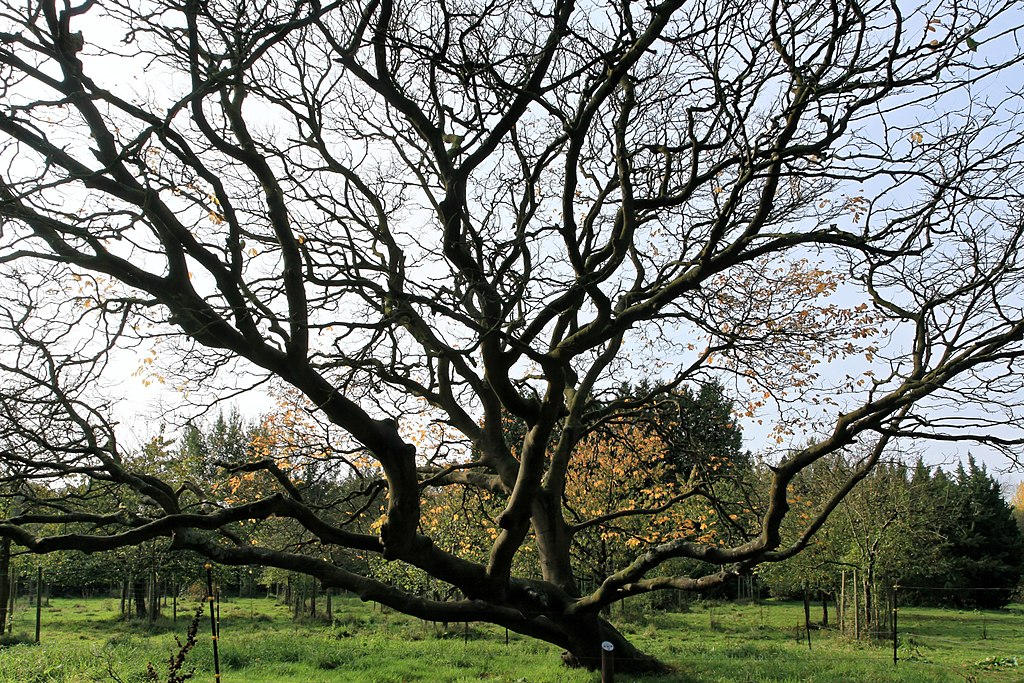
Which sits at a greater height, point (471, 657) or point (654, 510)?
point (654, 510)

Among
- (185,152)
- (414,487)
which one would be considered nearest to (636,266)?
(414,487)

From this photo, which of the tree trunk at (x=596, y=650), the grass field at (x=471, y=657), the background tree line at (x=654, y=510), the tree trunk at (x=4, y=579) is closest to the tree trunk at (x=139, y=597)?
the background tree line at (x=654, y=510)

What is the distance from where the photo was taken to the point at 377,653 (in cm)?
1403

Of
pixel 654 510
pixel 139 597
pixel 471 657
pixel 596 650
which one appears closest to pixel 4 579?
pixel 139 597

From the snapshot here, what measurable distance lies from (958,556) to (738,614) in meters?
13.4

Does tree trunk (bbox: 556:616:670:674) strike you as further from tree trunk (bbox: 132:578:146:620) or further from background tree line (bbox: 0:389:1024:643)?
tree trunk (bbox: 132:578:146:620)

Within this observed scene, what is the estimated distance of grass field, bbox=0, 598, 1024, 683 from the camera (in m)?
10.8

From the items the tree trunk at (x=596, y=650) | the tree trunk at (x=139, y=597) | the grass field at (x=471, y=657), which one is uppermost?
the tree trunk at (x=596, y=650)

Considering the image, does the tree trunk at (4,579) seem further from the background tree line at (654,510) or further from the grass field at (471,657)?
the background tree line at (654,510)

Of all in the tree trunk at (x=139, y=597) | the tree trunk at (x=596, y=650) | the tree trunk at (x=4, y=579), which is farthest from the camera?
Result: the tree trunk at (x=139, y=597)

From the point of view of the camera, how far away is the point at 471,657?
1295cm

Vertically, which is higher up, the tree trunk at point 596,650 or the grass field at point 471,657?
the tree trunk at point 596,650

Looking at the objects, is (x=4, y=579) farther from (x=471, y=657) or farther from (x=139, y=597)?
(x=471, y=657)

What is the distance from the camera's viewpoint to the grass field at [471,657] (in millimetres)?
10844
